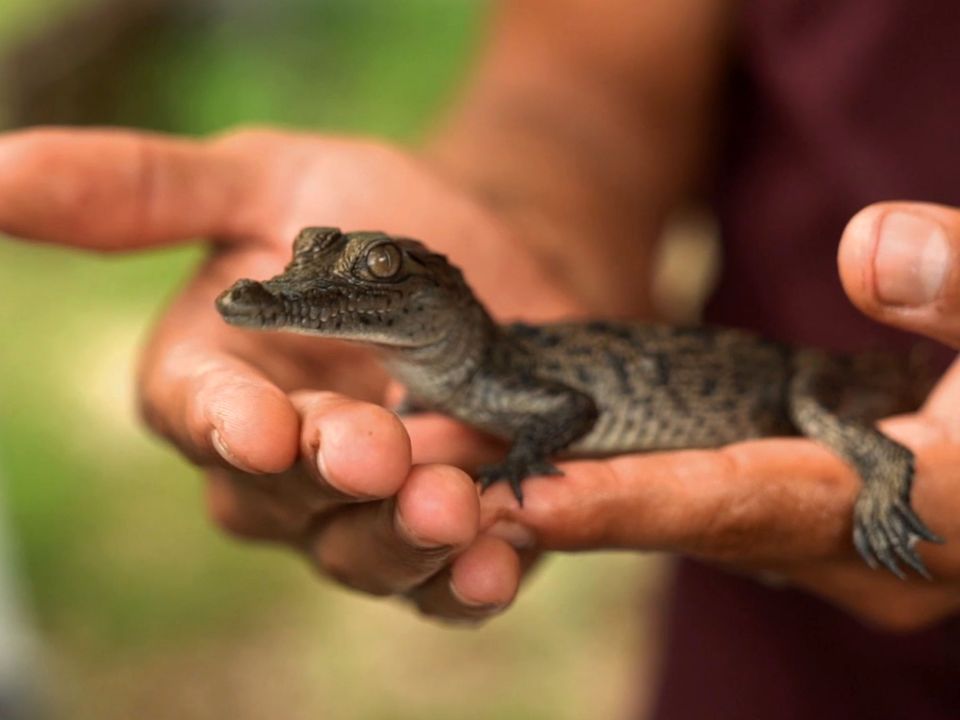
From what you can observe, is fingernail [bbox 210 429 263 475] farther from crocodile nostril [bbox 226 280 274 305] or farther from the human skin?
crocodile nostril [bbox 226 280 274 305]

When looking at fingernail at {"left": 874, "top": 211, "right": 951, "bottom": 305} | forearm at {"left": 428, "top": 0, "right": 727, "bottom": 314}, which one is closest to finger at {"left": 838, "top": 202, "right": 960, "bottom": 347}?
fingernail at {"left": 874, "top": 211, "right": 951, "bottom": 305}

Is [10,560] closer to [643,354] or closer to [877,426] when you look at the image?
[643,354]

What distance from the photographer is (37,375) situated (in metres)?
6.47

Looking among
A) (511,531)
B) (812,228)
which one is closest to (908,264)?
(511,531)

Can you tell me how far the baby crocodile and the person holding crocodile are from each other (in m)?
0.10

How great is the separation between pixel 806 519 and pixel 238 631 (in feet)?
13.7

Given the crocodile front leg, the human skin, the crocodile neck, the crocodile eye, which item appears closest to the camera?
the human skin

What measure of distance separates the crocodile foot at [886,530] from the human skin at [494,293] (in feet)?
0.15

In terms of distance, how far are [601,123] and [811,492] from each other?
193 centimetres

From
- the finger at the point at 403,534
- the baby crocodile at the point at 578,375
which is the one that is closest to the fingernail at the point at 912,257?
the baby crocodile at the point at 578,375

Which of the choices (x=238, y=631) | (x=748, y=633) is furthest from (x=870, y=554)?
(x=238, y=631)

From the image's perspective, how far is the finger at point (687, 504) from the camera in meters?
2.19

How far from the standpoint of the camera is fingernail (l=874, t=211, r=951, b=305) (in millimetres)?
2006

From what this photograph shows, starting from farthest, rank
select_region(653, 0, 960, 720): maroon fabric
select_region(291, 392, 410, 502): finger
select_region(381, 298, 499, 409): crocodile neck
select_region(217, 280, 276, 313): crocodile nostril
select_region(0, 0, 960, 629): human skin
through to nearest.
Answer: select_region(653, 0, 960, 720): maroon fabric < select_region(381, 298, 499, 409): crocodile neck < select_region(217, 280, 276, 313): crocodile nostril < select_region(0, 0, 960, 629): human skin < select_region(291, 392, 410, 502): finger
